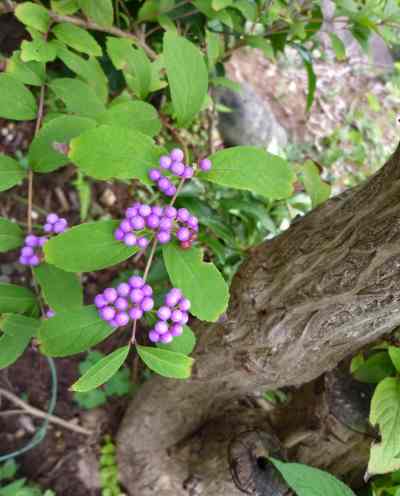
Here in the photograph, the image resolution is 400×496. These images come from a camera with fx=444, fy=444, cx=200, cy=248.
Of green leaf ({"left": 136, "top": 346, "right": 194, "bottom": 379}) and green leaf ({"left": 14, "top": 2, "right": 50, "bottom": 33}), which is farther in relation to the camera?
green leaf ({"left": 14, "top": 2, "right": 50, "bottom": 33})

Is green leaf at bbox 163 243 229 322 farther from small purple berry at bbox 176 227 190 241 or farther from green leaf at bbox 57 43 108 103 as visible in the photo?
green leaf at bbox 57 43 108 103

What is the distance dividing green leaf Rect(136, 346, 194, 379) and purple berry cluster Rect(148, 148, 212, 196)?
277mm

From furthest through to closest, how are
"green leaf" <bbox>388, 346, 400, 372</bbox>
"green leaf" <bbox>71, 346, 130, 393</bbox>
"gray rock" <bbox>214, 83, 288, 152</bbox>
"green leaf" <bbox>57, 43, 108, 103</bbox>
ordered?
1. "gray rock" <bbox>214, 83, 288, 152</bbox>
2. "green leaf" <bbox>388, 346, 400, 372</bbox>
3. "green leaf" <bbox>57, 43, 108, 103</bbox>
4. "green leaf" <bbox>71, 346, 130, 393</bbox>

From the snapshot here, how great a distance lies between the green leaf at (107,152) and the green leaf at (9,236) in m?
0.32

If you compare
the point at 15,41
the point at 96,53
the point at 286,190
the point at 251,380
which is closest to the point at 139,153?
the point at 286,190

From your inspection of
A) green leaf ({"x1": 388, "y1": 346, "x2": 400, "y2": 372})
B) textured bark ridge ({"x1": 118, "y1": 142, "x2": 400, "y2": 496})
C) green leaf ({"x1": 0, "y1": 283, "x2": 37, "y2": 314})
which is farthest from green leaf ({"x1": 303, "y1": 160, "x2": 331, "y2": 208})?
green leaf ({"x1": 0, "y1": 283, "x2": 37, "y2": 314})

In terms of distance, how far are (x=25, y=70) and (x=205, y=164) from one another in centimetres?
53

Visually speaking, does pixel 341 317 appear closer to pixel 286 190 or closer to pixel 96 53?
pixel 286 190

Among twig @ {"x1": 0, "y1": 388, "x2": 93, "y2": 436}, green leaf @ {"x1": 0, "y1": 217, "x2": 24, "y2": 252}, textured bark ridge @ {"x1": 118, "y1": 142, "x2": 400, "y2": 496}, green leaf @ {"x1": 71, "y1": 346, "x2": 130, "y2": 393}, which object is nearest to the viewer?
green leaf @ {"x1": 71, "y1": 346, "x2": 130, "y2": 393}

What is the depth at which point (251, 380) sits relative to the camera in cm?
123

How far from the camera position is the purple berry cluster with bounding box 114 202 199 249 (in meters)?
0.74

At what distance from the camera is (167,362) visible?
744 millimetres

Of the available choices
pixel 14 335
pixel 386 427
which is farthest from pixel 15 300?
pixel 386 427

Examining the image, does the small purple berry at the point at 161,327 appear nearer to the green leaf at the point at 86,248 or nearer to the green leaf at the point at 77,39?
the green leaf at the point at 86,248
